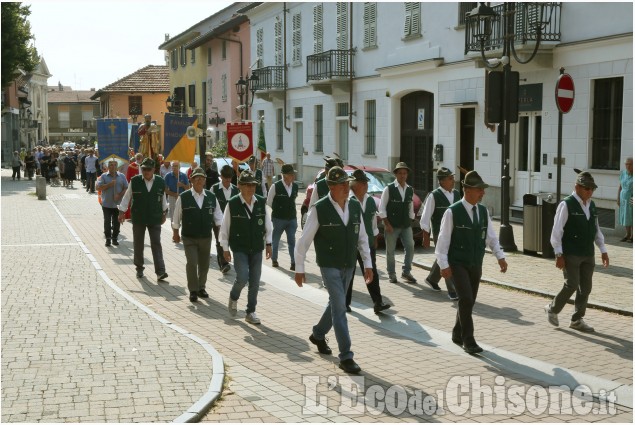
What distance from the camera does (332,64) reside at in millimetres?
28719

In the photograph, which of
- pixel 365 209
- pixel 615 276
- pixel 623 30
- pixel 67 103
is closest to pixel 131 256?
pixel 365 209

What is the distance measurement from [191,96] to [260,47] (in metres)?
17.0

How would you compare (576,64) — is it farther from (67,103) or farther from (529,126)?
(67,103)

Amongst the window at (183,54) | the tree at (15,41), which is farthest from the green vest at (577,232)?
the window at (183,54)

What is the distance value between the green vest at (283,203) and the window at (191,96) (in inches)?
1602

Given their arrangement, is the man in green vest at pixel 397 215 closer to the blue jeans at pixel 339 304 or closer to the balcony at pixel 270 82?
the blue jeans at pixel 339 304

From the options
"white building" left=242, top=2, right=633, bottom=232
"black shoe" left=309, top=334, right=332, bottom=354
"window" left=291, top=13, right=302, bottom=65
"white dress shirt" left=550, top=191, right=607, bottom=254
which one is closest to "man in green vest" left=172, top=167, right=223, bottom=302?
"black shoe" left=309, top=334, right=332, bottom=354

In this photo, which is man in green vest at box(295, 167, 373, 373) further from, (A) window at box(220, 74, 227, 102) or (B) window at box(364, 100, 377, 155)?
(A) window at box(220, 74, 227, 102)

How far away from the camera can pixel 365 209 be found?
35.3 feet

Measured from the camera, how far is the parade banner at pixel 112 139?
19.6m

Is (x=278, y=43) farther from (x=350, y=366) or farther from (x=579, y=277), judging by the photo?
(x=350, y=366)

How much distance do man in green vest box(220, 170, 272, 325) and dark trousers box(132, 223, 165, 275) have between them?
2.96 m

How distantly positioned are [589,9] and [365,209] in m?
9.37

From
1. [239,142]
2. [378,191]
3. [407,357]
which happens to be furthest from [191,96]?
[407,357]
